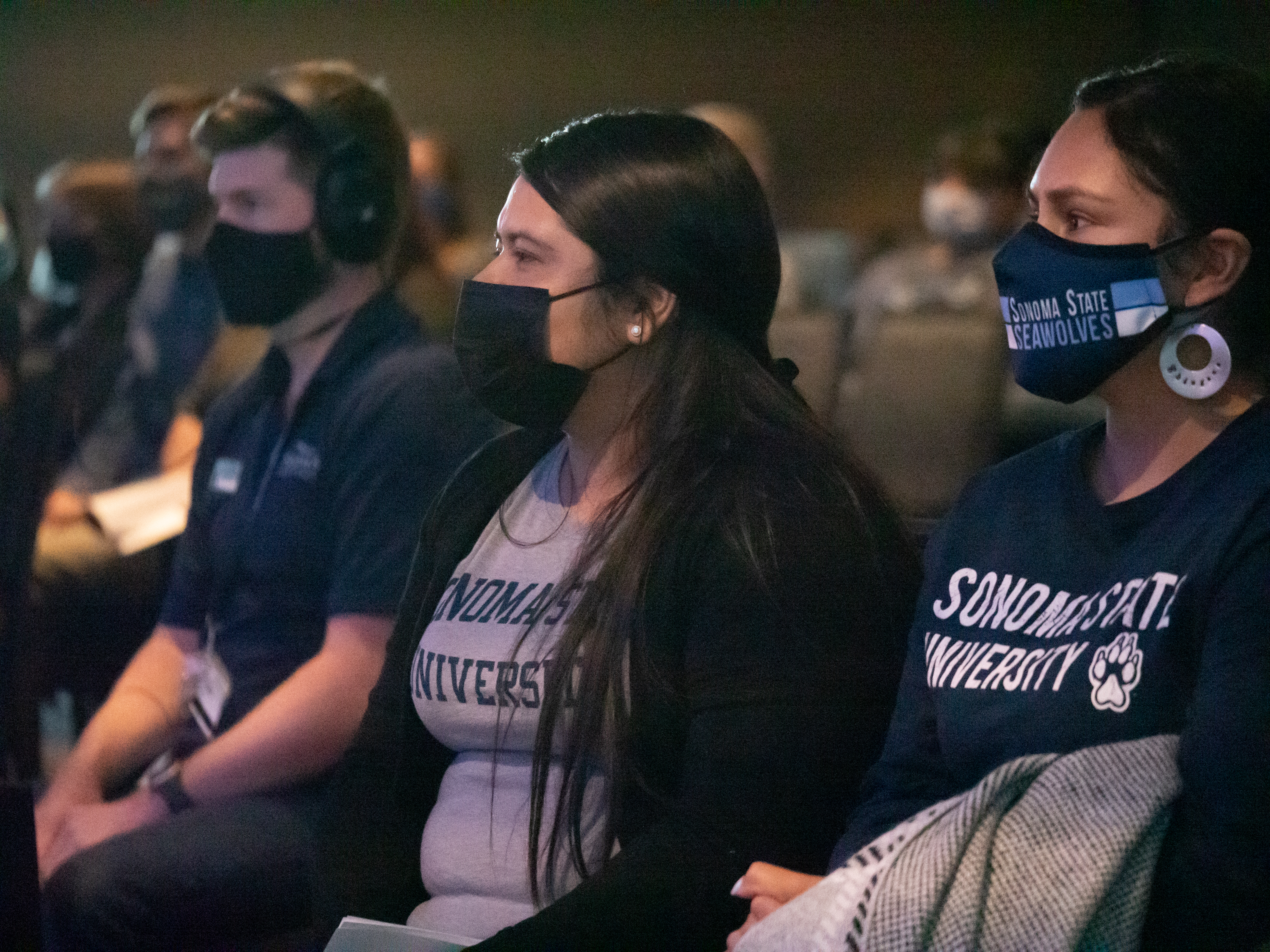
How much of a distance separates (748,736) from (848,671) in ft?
0.45

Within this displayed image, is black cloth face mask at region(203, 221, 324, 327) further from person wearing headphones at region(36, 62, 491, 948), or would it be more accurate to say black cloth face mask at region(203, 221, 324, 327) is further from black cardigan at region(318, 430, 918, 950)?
black cardigan at region(318, 430, 918, 950)

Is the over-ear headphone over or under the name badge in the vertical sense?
over

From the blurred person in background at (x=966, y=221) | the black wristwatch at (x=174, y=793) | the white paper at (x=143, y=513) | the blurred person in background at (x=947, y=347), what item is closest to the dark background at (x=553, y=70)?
the blurred person in background at (x=947, y=347)

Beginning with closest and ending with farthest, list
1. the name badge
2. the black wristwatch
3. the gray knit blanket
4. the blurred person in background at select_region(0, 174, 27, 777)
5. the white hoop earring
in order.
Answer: the gray knit blanket
the white hoop earring
the black wristwatch
the name badge
the blurred person in background at select_region(0, 174, 27, 777)

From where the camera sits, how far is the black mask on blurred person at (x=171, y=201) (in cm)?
321

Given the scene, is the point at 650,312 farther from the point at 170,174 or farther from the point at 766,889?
the point at 170,174

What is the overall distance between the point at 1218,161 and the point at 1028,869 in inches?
25.8

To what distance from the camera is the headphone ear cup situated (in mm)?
2143

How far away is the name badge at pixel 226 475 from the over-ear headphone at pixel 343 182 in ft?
1.19

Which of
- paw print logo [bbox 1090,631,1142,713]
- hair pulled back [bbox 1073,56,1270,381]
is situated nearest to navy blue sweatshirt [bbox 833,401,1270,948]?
paw print logo [bbox 1090,631,1142,713]

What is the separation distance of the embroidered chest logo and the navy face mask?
1060mm

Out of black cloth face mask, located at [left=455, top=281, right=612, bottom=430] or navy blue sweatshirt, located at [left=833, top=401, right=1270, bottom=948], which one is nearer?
navy blue sweatshirt, located at [left=833, top=401, right=1270, bottom=948]

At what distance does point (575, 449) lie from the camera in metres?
1.61

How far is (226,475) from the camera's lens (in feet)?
7.01
